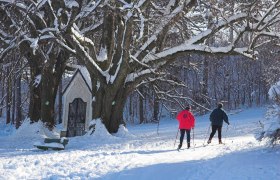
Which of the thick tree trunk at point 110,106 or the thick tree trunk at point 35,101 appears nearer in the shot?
the thick tree trunk at point 110,106

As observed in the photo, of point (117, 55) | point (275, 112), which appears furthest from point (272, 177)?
point (117, 55)

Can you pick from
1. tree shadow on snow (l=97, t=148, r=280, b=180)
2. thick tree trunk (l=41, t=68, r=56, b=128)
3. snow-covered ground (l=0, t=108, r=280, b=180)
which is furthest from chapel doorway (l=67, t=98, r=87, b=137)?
tree shadow on snow (l=97, t=148, r=280, b=180)

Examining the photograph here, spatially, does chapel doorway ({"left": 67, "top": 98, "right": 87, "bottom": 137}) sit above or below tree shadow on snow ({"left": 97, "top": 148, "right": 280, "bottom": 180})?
Result: above

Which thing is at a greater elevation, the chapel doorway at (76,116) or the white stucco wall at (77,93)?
the white stucco wall at (77,93)

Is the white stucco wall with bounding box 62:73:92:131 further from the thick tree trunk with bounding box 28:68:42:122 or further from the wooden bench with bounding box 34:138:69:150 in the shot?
the wooden bench with bounding box 34:138:69:150

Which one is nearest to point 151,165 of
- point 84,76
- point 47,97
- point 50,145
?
point 50,145

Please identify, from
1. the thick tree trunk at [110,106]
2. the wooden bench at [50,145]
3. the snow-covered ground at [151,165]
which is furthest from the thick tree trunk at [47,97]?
the snow-covered ground at [151,165]

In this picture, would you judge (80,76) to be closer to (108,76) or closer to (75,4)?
(108,76)

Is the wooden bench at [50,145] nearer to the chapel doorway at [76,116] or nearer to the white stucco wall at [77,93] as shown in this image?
the white stucco wall at [77,93]

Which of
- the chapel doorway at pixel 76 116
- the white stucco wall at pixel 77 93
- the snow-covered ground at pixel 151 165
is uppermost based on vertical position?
the white stucco wall at pixel 77 93

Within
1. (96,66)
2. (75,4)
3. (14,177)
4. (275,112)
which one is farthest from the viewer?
(96,66)

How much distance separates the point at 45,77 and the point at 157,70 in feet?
21.7

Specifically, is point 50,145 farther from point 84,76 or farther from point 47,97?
point 84,76

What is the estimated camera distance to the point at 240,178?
398 inches
